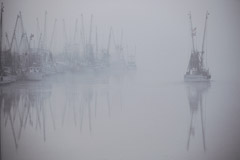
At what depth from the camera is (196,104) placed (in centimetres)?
307

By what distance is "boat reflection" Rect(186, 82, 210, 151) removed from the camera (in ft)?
9.66

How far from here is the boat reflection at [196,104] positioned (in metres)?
2.94

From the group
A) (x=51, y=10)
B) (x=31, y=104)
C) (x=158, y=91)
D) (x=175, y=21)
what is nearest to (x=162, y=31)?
(x=175, y=21)

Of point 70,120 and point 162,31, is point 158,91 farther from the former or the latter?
point 70,120

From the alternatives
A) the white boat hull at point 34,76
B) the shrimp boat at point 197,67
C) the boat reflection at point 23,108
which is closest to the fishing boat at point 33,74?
the white boat hull at point 34,76

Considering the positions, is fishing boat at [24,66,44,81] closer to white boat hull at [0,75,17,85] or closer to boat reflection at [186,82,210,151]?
white boat hull at [0,75,17,85]

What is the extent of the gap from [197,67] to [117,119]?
3.26 ft

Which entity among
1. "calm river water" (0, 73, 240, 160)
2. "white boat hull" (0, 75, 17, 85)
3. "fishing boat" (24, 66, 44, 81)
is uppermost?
"fishing boat" (24, 66, 44, 81)

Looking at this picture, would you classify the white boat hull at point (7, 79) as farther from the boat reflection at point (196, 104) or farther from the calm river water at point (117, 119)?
the boat reflection at point (196, 104)

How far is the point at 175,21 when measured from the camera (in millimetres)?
3191

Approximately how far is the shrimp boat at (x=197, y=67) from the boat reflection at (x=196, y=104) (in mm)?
64

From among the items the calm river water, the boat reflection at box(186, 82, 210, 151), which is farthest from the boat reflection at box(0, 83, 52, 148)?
the boat reflection at box(186, 82, 210, 151)

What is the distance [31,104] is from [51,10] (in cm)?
95

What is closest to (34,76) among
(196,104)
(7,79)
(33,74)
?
(33,74)
